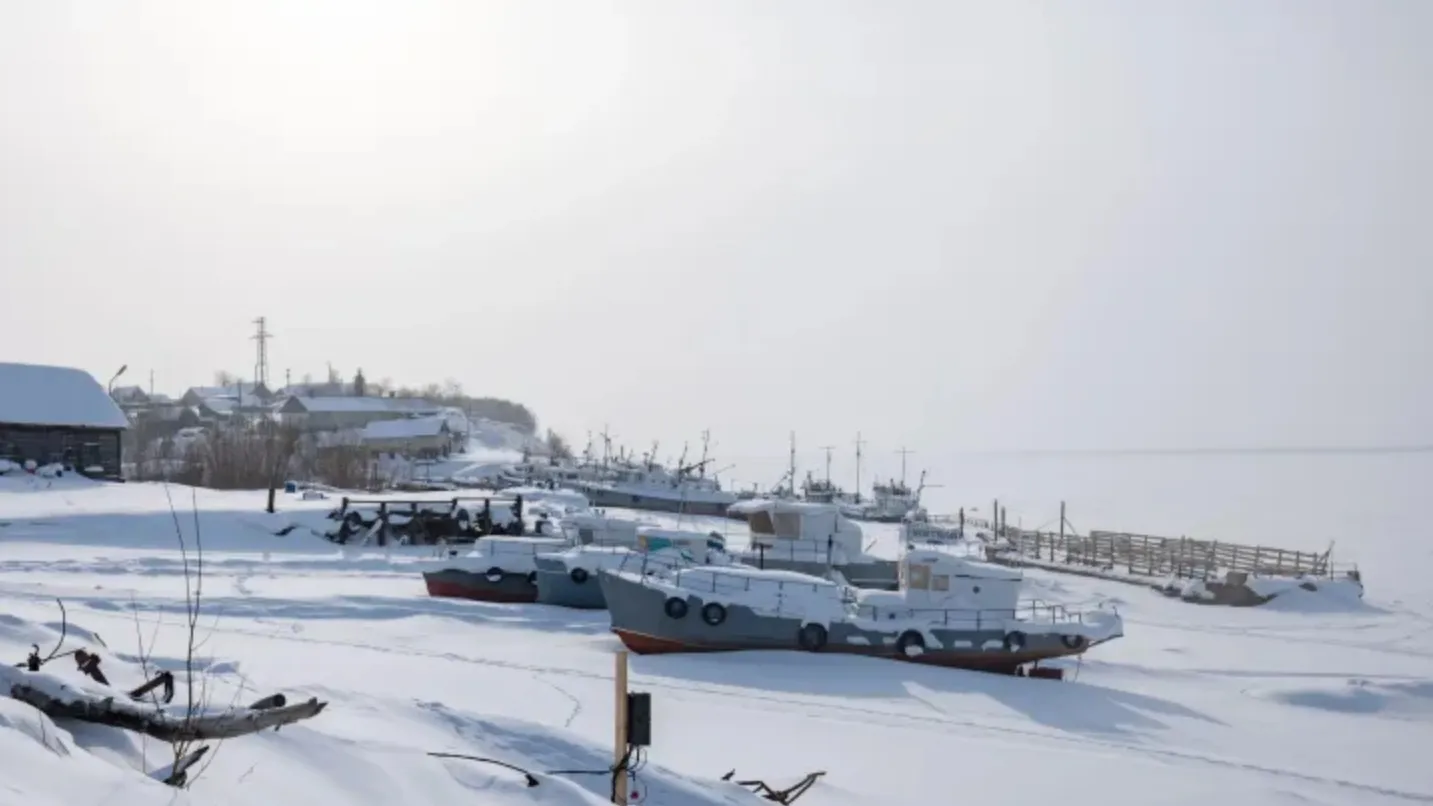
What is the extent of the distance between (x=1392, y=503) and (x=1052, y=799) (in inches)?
4238

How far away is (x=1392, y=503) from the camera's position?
106 meters

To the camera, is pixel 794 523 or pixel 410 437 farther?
pixel 410 437

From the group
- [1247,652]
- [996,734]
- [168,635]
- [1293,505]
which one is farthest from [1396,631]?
[1293,505]

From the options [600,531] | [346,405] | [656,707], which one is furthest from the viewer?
[346,405]

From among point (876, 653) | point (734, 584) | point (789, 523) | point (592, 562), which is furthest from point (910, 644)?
point (592, 562)

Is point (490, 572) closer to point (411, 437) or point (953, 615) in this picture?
point (953, 615)

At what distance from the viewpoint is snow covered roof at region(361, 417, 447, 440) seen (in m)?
101

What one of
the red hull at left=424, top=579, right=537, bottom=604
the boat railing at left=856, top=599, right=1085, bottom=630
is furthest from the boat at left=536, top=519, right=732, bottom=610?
the boat railing at left=856, top=599, right=1085, bottom=630

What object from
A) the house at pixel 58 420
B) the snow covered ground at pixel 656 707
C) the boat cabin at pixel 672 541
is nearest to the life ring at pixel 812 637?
the snow covered ground at pixel 656 707

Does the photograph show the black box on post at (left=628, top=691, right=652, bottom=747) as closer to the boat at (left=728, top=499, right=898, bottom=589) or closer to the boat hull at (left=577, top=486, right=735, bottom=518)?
the boat at (left=728, top=499, right=898, bottom=589)

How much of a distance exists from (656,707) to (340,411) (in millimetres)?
103592

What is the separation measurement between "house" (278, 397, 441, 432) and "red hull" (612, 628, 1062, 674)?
89.8 metres

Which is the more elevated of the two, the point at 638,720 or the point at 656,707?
the point at 638,720

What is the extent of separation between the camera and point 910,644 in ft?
86.4
